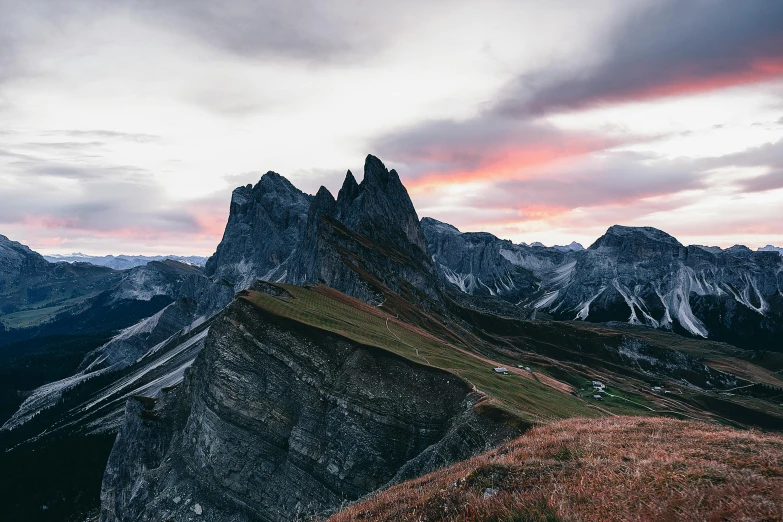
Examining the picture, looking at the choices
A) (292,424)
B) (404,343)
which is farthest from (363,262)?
(292,424)

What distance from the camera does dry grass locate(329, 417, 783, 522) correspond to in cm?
945

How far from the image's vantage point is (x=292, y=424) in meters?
48.0

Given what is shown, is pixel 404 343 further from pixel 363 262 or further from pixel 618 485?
pixel 363 262

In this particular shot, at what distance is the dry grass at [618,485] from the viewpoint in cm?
945

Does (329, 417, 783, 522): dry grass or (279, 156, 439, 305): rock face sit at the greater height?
(279, 156, 439, 305): rock face

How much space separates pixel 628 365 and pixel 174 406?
18537 centimetres

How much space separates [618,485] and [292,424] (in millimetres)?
43265

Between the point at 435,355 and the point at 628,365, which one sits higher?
the point at 435,355

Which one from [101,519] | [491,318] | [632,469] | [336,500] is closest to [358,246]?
[491,318]

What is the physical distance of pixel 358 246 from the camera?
146875 mm

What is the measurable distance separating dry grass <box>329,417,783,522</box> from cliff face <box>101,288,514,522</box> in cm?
1820

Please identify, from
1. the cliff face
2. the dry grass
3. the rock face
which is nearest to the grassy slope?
the cliff face

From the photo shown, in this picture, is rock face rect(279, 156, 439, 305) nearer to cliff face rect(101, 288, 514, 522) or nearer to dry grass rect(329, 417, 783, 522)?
cliff face rect(101, 288, 514, 522)

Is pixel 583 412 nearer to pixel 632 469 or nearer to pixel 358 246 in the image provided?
pixel 632 469
